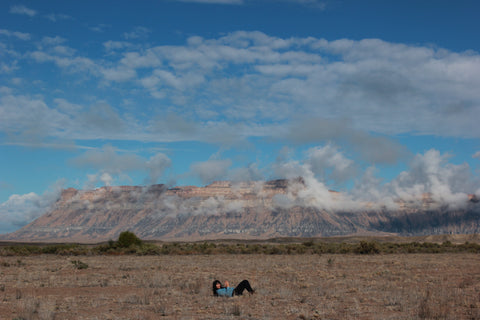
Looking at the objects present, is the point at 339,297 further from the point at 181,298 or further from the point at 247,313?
the point at 181,298

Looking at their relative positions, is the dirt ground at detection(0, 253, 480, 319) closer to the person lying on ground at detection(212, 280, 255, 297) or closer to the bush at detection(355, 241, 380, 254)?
the person lying on ground at detection(212, 280, 255, 297)

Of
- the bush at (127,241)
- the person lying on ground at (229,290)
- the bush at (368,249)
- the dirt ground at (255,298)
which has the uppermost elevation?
the bush at (127,241)

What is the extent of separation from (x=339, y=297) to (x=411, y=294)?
9.16ft

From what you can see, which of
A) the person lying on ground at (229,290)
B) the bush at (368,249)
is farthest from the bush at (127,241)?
the person lying on ground at (229,290)

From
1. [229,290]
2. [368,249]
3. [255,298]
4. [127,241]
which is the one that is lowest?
[368,249]

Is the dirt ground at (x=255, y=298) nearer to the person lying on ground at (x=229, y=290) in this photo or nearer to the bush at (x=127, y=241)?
the person lying on ground at (x=229, y=290)

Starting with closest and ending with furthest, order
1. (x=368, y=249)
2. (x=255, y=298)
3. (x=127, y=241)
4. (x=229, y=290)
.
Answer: (x=255, y=298) → (x=229, y=290) → (x=368, y=249) → (x=127, y=241)

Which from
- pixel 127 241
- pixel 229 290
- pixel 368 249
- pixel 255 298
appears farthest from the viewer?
pixel 127 241

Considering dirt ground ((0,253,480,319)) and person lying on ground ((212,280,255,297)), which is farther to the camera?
person lying on ground ((212,280,255,297))

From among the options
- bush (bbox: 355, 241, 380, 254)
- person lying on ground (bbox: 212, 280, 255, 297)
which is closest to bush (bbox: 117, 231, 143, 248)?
bush (bbox: 355, 241, 380, 254)

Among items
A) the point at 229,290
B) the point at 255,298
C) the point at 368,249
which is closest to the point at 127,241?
the point at 368,249

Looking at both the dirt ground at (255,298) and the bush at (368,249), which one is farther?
the bush at (368,249)

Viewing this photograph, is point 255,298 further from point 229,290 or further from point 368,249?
point 368,249

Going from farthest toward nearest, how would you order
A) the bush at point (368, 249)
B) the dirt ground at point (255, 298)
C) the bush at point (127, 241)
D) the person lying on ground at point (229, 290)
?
the bush at point (127, 241), the bush at point (368, 249), the person lying on ground at point (229, 290), the dirt ground at point (255, 298)
